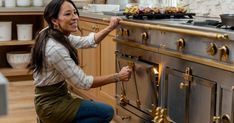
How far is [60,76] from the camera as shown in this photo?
7.56ft

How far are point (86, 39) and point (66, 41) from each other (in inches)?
17.3

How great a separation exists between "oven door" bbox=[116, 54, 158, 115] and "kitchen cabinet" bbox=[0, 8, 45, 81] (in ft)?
6.93

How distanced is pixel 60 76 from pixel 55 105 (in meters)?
0.17

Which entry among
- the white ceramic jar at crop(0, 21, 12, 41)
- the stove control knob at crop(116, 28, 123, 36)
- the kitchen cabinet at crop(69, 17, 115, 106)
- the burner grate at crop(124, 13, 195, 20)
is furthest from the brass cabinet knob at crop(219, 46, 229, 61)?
the white ceramic jar at crop(0, 21, 12, 41)

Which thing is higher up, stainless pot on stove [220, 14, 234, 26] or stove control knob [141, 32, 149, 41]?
stainless pot on stove [220, 14, 234, 26]

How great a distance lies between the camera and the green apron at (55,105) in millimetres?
2279

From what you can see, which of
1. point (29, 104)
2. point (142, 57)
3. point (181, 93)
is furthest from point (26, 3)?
point (181, 93)

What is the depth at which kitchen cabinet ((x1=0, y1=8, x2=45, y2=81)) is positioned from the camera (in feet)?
15.5

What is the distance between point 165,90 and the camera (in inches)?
94.1

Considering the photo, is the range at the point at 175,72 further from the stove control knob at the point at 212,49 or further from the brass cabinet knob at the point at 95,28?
the brass cabinet knob at the point at 95,28

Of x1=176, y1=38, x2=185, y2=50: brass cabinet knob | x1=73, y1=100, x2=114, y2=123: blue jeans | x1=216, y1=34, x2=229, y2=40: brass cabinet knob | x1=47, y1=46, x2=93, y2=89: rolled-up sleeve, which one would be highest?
x1=216, y1=34, x2=229, y2=40: brass cabinet knob

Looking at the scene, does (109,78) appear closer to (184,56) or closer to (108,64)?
(184,56)

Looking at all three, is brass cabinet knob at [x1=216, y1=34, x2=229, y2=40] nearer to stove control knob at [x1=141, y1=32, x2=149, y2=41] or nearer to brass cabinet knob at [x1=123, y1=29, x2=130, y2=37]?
stove control knob at [x1=141, y1=32, x2=149, y2=41]

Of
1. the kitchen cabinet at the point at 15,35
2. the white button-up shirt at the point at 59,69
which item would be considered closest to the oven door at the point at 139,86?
the white button-up shirt at the point at 59,69
